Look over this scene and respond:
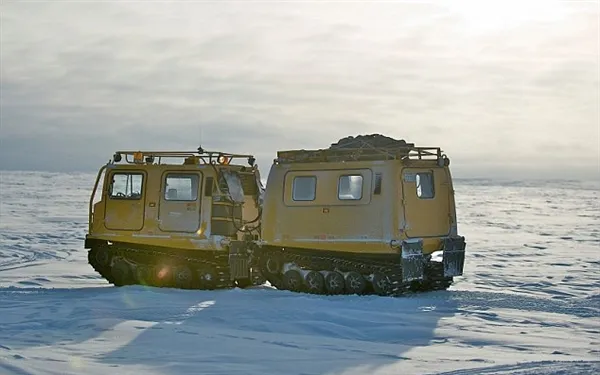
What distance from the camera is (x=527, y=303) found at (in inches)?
546

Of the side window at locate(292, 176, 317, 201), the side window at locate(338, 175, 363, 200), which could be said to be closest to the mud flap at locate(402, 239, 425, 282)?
the side window at locate(338, 175, 363, 200)

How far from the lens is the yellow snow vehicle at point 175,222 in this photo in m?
15.8

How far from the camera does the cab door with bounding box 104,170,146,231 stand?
53.5ft

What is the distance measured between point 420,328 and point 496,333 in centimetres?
105

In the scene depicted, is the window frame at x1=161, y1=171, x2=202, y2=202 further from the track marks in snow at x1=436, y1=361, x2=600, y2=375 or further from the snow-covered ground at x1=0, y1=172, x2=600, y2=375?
the track marks in snow at x1=436, y1=361, x2=600, y2=375

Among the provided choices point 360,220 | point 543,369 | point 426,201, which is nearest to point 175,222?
point 360,220

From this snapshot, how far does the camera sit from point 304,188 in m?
15.2

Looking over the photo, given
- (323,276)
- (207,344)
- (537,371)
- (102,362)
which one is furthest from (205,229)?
(537,371)

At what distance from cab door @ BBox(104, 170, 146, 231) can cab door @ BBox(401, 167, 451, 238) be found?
17.5 ft

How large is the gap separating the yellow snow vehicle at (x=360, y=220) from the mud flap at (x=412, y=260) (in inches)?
0.7

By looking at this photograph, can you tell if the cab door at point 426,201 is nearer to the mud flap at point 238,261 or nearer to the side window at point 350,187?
the side window at point 350,187

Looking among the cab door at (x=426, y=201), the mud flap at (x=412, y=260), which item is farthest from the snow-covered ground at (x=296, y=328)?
the cab door at (x=426, y=201)

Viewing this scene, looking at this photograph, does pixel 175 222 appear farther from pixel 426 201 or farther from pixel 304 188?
pixel 426 201

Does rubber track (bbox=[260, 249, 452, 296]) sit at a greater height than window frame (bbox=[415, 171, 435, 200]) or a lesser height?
lesser
